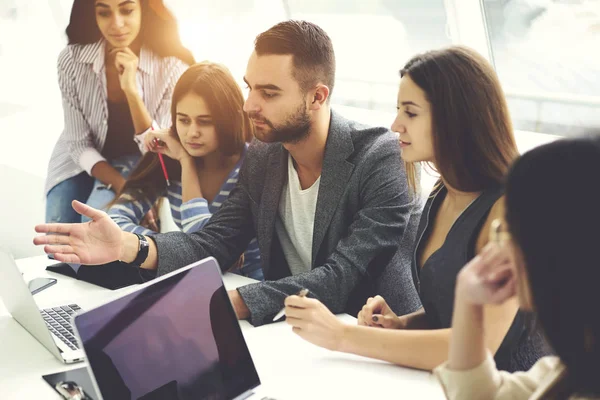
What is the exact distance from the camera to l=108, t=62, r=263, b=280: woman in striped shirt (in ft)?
8.43

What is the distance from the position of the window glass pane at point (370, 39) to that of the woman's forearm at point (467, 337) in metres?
3.43

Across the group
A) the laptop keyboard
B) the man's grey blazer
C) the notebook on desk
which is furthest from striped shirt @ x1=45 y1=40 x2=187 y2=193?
the laptop keyboard

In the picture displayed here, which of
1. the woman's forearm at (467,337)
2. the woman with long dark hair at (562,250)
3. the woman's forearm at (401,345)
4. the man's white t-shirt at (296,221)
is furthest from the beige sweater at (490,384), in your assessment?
the man's white t-shirt at (296,221)

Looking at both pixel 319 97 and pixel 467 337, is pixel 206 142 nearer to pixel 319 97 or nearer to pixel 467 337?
pixel 319 97

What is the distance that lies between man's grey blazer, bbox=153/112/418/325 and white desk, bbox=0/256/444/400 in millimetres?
124

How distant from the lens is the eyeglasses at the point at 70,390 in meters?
1.32

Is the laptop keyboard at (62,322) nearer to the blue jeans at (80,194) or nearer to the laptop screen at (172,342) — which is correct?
the laptop screen at (172,342)

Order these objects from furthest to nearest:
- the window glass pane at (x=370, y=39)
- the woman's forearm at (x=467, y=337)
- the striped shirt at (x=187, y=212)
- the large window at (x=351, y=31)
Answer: the window glass pane at (x=370, y=39) → the large window at (x=351, y=31) → the striped shirt at (x=187, y=212) → the woman's forearm at (x=467, y=337)

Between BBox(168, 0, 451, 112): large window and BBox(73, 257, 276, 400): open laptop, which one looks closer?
BBox(73, 257, 276, 400): open laptop

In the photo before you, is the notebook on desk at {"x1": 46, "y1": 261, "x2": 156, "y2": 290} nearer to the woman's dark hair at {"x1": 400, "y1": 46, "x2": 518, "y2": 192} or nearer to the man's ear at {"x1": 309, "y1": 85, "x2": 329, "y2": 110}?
the man's ear at {"x1": 309, "y1": 85, "x2": 329, "y2": 110}

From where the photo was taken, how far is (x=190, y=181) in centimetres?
262

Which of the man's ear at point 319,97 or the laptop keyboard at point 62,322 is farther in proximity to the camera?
the man's ear at point 319,97

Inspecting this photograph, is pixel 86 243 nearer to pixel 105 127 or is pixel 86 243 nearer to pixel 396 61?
pixel 105 127

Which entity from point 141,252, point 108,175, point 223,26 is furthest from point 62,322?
point 223,26
